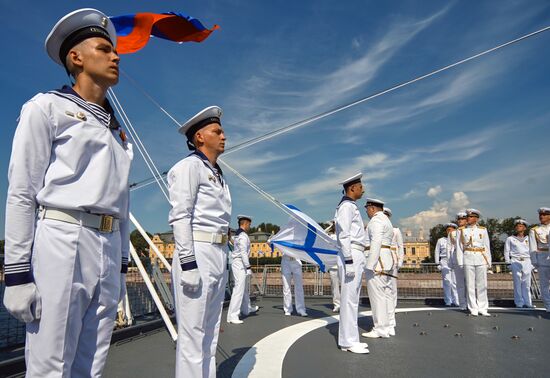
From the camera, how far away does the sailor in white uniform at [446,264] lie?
11844 mm

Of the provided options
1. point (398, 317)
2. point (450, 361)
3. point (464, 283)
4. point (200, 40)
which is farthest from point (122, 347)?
point (464, 283)

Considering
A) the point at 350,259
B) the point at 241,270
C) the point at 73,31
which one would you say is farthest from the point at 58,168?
the point at 241,270

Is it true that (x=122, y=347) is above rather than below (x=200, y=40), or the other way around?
below

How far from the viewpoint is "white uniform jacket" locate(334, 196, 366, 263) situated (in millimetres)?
5648

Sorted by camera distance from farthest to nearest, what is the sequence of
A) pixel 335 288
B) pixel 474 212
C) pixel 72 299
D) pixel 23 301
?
pixel 335 288 → pixel 474 212 → pixel 72 299 → pixel 23 301

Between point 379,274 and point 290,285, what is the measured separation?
360 cm

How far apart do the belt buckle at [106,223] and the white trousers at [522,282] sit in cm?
1189

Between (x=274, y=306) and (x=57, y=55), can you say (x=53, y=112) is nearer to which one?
(x=57, y=55)

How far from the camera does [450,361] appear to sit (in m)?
4.72

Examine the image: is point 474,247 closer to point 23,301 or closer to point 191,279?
point 191,279

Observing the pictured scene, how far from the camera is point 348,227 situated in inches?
227

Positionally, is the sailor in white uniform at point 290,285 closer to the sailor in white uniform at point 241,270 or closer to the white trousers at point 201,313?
the sailor in white uniform at point 241,270

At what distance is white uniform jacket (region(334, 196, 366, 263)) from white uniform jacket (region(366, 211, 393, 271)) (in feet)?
2.27

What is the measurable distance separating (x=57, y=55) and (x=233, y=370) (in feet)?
11.3
